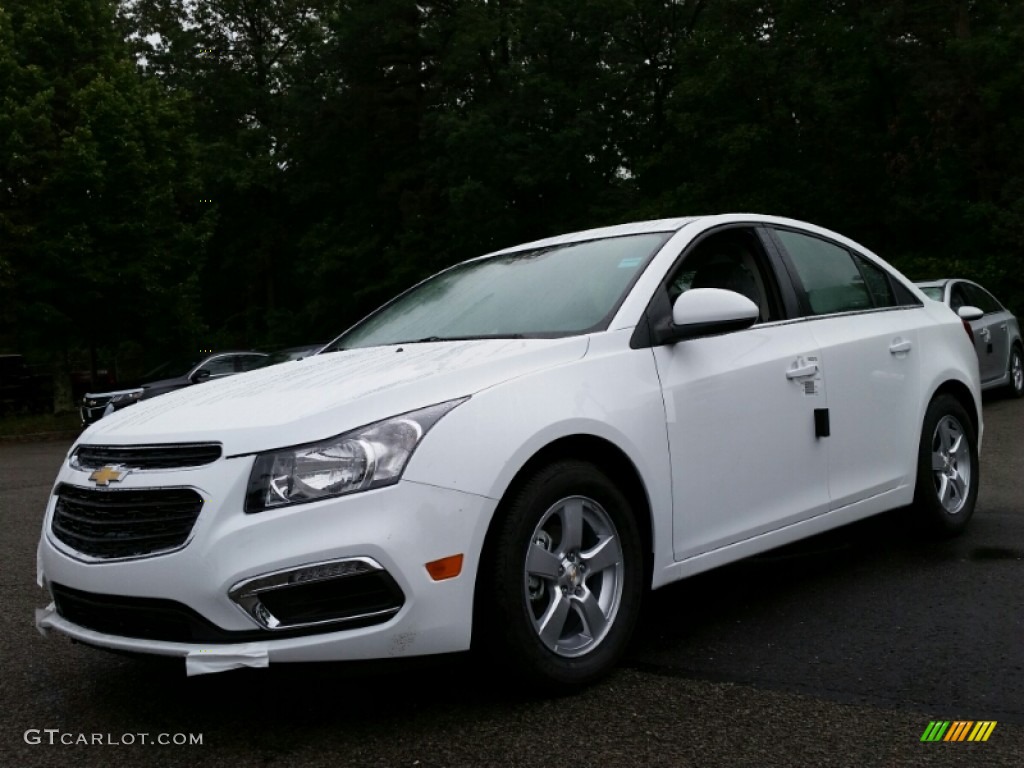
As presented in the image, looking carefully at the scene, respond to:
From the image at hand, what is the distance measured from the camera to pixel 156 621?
10.8 feet

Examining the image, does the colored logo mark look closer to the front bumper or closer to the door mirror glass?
the front bumper

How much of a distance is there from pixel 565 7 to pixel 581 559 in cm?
3340

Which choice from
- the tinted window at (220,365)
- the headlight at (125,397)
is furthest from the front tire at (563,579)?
the tinted window at (220,365)

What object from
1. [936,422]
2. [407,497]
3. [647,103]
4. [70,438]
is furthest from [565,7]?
[407,497]

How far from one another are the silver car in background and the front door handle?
9271mm

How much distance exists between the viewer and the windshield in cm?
429

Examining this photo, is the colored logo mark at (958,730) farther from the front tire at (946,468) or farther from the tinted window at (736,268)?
the front tire at (946,468)

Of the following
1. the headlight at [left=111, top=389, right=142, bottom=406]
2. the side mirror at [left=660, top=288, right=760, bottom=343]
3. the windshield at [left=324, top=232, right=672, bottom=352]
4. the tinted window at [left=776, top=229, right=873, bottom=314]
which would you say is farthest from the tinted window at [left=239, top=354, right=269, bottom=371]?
the side mirror at [left=660, top=288, right=760, bottom=343]

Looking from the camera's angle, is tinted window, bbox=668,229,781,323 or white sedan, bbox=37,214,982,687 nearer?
white sedan, bbox=37,214,982,687

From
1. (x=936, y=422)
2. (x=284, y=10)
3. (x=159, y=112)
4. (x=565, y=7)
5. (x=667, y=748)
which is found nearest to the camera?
(x=667, y=748)

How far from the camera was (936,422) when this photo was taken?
5.63m

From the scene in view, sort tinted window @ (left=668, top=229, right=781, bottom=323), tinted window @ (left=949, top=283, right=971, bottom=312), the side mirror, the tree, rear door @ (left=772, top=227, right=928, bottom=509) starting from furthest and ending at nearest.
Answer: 1. the tree
2. tinted window @ (left=949, top=283, right=971, bottom=312)
3. rear door @ (left=772, top=227, right=928, bottom=509)
4. tinted window @ (left=668, top=229, right=781, bottom=323)
5. the side mirror

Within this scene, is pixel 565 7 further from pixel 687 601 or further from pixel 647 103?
pixel 687 601

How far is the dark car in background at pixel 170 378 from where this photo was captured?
19.1 meters
